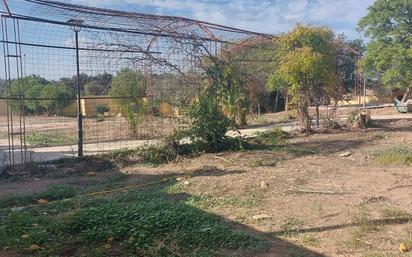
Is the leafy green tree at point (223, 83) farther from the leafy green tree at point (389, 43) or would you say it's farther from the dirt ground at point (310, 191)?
the leafy green tree at point (389, 43)

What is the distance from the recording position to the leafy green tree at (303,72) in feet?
44.3

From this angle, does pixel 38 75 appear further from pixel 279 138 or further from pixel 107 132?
pixel 279 138

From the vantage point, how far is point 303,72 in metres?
13.6

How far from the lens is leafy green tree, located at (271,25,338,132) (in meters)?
13.5

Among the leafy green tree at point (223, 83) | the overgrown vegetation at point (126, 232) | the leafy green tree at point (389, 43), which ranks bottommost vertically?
the overgrown vegetation at point (126, 232)

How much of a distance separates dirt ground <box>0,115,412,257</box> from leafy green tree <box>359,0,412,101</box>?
515 inches

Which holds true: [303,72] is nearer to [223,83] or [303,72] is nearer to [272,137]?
[272,137]

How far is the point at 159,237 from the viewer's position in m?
4.46

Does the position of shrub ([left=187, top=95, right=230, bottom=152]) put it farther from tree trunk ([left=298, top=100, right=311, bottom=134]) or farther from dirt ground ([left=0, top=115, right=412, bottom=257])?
tree trunk ([left=298, top=100, right=311, bottom=134])

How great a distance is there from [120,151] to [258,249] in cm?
627

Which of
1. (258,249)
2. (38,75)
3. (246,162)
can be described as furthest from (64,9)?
(258,249)

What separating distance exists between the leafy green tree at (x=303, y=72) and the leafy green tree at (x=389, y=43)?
9.26 meters

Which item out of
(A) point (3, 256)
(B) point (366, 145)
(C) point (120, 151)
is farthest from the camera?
(B) point (366, 145)

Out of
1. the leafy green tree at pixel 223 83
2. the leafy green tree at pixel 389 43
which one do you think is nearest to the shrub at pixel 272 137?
the leafy green tree at pixel 223 83
